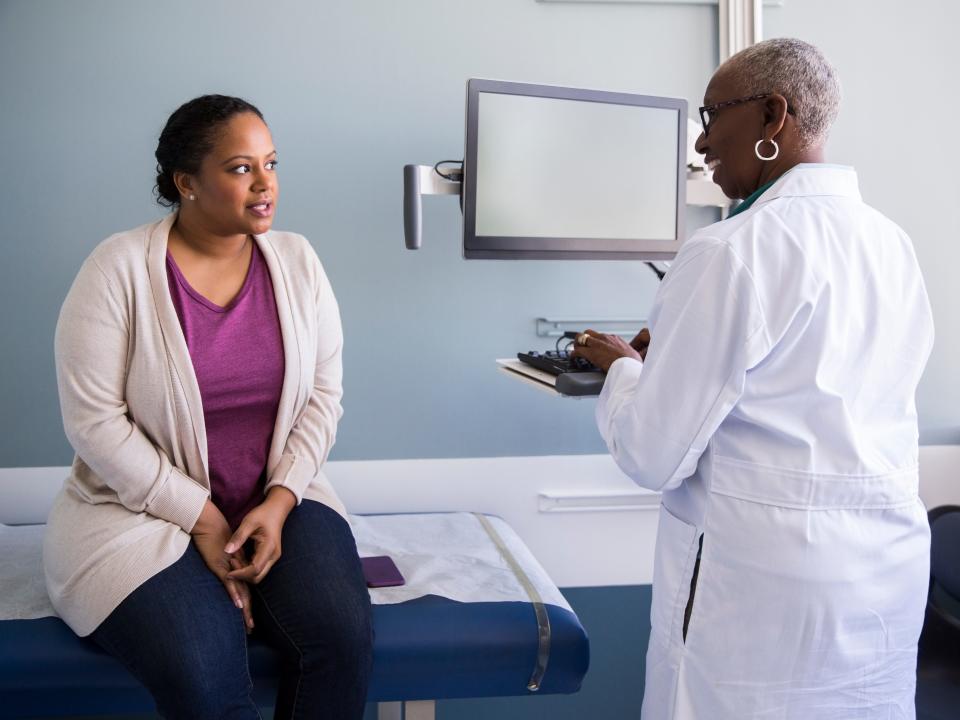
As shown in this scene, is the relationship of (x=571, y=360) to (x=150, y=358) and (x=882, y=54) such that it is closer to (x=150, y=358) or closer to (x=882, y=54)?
(x=150, y=358)

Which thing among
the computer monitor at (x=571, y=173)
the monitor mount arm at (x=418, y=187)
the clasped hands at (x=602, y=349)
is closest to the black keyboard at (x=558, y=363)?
the clasped hands at (x=602, y=349)

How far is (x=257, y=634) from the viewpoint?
5.24 feet

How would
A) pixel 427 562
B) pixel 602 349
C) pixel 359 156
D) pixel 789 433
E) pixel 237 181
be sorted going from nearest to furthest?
1. pixel 789 433
2. pixel 602 349
3. pixel 237 181
4. pixel 427 562
5. pixel 359 156

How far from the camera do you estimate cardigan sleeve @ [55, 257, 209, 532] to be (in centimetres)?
158

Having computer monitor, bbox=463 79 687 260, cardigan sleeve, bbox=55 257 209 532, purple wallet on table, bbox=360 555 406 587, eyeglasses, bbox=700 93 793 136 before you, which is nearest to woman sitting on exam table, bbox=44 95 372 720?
cardigan sleeve, bbox=55 257 209 532

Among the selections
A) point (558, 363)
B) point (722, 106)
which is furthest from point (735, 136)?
point (558, 363)

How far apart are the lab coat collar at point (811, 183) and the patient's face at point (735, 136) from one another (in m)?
0.07

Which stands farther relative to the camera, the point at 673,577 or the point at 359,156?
the point at 359,156

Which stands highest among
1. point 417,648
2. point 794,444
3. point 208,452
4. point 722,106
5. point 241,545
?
point 722,106

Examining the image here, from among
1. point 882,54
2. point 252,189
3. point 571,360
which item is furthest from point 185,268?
point 882,54

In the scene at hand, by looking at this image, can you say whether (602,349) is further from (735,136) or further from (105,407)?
(105,407)

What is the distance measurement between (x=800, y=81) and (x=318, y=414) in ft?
3.47

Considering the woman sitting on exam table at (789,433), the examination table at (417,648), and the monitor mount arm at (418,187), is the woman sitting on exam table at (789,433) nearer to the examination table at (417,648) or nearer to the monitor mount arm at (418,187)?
the examination table at (417,648)

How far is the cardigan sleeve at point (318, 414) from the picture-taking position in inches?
67.6
